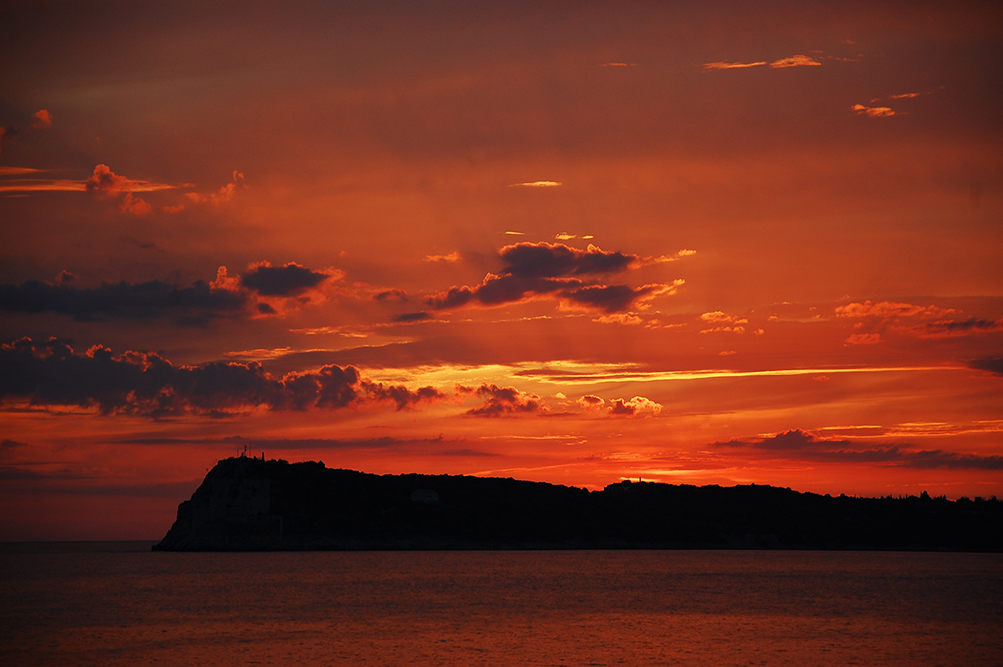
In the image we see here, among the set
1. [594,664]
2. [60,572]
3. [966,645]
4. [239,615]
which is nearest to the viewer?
[594,664]

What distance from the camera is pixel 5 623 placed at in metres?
66.9

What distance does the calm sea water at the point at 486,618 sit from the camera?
177ft

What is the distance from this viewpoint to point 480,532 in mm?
197125

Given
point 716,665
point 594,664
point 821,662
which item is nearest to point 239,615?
point 594,664

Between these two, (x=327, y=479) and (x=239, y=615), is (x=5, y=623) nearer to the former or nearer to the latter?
(x=239, y=615)

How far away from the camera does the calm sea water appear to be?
177 ft

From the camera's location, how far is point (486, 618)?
2844 inches

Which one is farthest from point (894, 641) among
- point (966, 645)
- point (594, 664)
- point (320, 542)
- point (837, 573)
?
point (320, 542)

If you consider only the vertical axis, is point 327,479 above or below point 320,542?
above

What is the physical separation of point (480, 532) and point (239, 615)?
127 metres

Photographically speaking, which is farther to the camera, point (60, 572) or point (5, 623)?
point (60, 572)

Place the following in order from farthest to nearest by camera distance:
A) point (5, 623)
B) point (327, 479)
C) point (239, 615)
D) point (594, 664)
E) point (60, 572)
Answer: point (327, 479) < point (60, 572) < point (239, 615) < point (5, 623) < point (594, 664)

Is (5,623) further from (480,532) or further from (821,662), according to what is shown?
(480,532)

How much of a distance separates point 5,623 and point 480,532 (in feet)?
445
